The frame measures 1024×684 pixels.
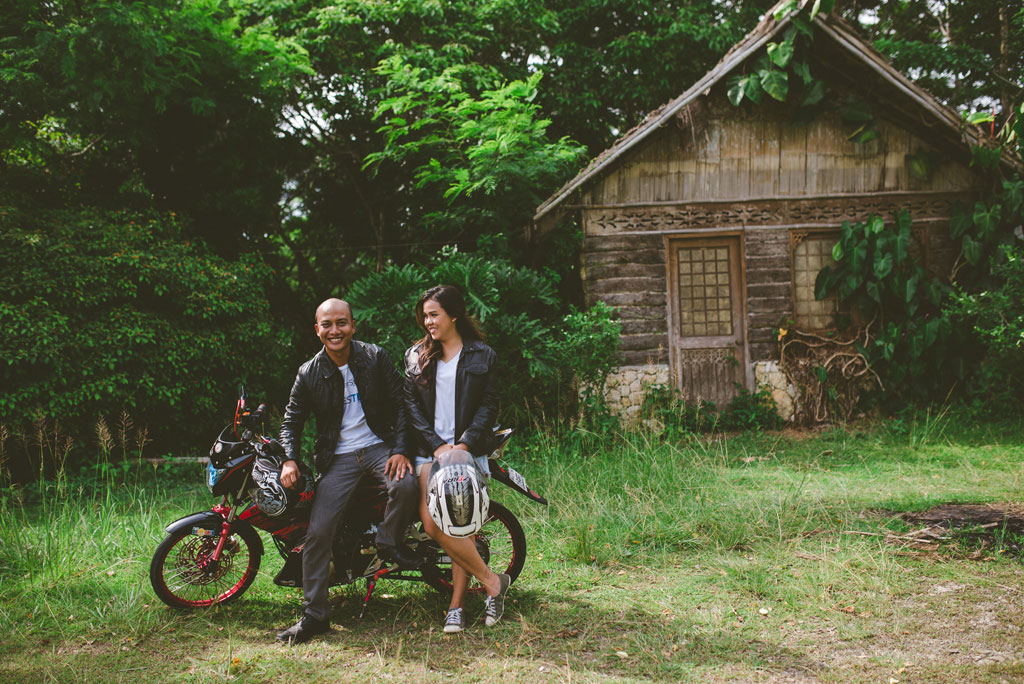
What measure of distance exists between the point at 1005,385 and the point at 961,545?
538 cm

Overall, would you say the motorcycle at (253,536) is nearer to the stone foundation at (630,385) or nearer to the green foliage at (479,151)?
the stone foundation at (630,385)

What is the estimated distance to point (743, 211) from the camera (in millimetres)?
9688

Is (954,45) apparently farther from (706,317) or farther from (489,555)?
(489,555)

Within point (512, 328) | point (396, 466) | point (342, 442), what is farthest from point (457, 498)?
point (512, 328)

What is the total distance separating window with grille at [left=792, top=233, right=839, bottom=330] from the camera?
31.9 feet

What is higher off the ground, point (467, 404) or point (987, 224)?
point (987, 224)

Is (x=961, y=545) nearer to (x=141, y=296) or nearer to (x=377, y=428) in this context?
(x=377, y=428)

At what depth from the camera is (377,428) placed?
4016 mm

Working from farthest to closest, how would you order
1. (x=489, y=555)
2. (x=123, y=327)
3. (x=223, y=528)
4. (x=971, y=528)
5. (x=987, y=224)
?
1. (x=987, y=224)
2. (x=123, y=327)
3. (x=971, y=528)
4. (x=489, y=555)
5. (x=223, y=528)

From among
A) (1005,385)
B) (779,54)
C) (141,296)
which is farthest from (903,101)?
(141,296)

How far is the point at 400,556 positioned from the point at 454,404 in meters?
0.88

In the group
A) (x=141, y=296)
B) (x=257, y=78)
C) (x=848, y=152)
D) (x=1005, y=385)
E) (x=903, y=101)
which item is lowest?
(x=1005, y=385)

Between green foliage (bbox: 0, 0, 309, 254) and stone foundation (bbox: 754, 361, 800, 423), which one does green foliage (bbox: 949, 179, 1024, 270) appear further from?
green foliage (bbox: 0, 0, 309, 254)

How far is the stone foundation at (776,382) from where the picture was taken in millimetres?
9609
